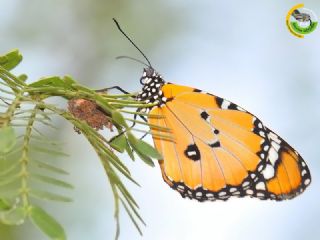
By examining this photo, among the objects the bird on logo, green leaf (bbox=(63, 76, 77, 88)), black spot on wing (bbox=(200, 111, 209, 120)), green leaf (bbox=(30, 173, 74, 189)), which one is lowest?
green leaf (bbox=(30, 173, 74, 189))

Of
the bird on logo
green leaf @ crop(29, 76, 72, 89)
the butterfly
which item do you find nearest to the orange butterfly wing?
the butterfly

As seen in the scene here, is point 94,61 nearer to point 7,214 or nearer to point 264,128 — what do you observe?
point 264,128

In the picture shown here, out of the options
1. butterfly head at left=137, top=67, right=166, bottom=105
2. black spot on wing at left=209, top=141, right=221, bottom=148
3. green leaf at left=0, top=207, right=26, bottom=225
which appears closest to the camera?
green leaf at left=0, top=207, right=26, bottom=225

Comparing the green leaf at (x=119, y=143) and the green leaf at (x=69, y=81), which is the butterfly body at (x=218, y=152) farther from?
the green leaf at (x=69, y=81)

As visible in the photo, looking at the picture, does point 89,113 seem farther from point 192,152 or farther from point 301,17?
point 301,17

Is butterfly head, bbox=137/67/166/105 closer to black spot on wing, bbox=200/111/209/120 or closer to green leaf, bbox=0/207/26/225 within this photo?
black spot on wing, bbox=200/111/209/120

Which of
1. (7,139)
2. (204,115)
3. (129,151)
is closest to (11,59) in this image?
(129,151)
